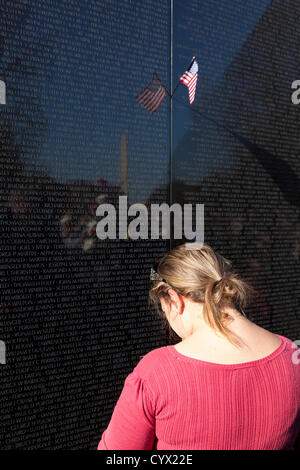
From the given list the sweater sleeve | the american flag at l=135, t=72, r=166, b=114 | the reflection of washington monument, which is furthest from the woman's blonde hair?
the american flag at l=135, t=72, r=166, b=114

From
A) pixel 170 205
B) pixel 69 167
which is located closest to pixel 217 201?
pixel 170 205

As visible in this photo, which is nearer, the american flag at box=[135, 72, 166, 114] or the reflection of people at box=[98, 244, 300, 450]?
the reflection of people at box=[98, 244, 300, 450]

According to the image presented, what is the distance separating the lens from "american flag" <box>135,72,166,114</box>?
3.34 meters

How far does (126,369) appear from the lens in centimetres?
326

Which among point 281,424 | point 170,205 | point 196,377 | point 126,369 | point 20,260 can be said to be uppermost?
point 170,205

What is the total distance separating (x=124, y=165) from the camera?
3270 mm

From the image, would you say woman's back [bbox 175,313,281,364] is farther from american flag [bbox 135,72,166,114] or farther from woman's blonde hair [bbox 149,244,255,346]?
american flag [bbox 135,72,166,114]

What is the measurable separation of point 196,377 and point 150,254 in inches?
75.7

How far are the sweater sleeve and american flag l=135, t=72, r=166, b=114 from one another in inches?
87.7

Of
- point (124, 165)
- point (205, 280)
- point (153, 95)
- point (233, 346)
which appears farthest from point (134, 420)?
point (153, 95)

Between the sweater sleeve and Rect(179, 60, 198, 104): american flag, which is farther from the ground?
Rect(179, 60, 198, 104): american flag

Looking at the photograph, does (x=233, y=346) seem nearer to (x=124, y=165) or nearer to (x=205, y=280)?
(x=205, y=280)

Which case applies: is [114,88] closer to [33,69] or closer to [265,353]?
[33,69]

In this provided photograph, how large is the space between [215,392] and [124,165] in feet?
6.73
